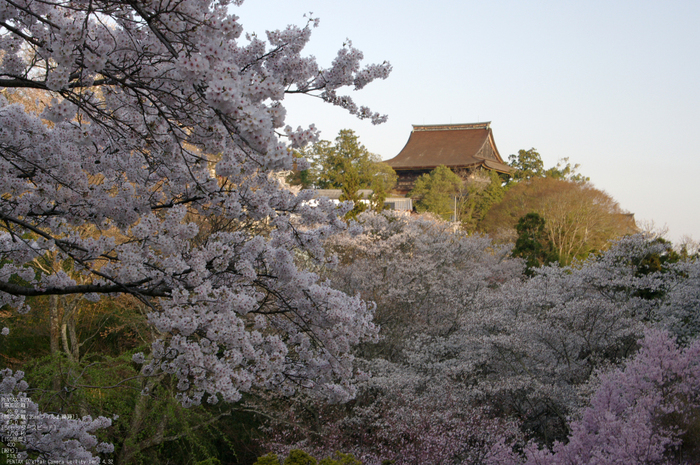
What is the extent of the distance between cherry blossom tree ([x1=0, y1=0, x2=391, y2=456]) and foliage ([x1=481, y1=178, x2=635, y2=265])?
1889 cm

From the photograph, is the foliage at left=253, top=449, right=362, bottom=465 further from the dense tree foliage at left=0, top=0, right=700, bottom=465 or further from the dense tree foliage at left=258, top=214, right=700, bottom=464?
the dense tree foliage at left=258, top=214, right=700, bottom=464

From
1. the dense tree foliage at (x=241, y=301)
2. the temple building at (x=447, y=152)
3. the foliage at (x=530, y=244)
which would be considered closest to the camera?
the dense tree foliage at (x=241, y=301)

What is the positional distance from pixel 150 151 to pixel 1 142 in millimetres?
656

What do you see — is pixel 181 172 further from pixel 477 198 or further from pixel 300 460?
pixel 477 198

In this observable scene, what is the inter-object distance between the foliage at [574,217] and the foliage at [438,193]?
274cm

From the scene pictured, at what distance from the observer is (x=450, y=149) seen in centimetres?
3400

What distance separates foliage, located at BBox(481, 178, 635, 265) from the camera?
21.7 m

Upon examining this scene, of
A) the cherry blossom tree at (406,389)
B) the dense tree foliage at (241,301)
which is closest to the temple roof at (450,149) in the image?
the cherry blossom tree at (406,389)

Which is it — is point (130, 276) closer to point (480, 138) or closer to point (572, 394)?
point (572, 394)

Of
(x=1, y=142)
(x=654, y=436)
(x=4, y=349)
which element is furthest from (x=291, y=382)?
(x=4, y=349)

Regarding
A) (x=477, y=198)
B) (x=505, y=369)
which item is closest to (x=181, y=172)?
(x=505, y=369)

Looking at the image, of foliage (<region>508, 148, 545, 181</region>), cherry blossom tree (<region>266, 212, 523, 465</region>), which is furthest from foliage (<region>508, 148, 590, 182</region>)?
cherry blossom tree (<region>266, 212, 523, 465</region>)

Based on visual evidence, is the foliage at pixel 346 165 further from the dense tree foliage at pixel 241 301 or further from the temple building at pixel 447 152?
the dense tree foliage at pixel 241 301

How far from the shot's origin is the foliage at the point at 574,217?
2172 cm
